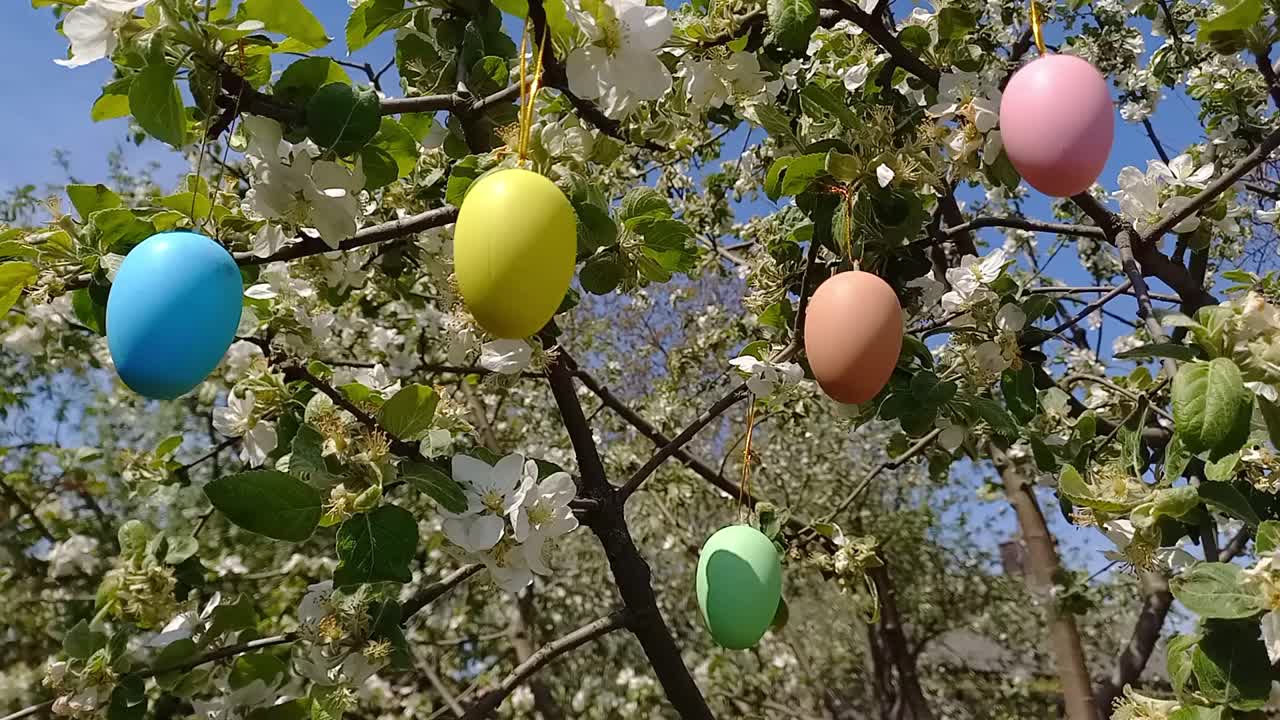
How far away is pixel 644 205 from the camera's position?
138cm

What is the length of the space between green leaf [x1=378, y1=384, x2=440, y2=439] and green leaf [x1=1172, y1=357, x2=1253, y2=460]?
90 cm

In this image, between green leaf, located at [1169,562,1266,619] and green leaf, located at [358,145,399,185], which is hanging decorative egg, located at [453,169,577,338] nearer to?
green leaf, located at [358,145,399,185]

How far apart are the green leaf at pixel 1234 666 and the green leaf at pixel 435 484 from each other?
3.12 ft

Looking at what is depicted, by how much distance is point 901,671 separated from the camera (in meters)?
6.01

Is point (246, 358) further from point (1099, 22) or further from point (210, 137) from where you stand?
point (1099, 22)

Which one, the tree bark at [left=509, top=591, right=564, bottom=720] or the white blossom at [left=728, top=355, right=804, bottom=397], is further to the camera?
the tree bark at [left=509, top=591, right=564, bottom=720]

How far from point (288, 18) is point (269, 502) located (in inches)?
23.7

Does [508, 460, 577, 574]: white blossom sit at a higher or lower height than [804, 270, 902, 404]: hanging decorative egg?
lower

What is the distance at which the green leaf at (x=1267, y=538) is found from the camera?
3.10ft

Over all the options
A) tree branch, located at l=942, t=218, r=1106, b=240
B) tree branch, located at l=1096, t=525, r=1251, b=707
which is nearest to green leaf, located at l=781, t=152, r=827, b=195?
tree branch, located at l=942, t=218, r=1106, b=240

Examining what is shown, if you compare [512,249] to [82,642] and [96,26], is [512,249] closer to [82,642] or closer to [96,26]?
[96,26]

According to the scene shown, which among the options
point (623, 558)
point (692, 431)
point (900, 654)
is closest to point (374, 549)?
point (692, 431)

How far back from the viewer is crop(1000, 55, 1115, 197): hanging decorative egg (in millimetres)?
1001

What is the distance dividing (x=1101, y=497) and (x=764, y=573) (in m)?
0.51
